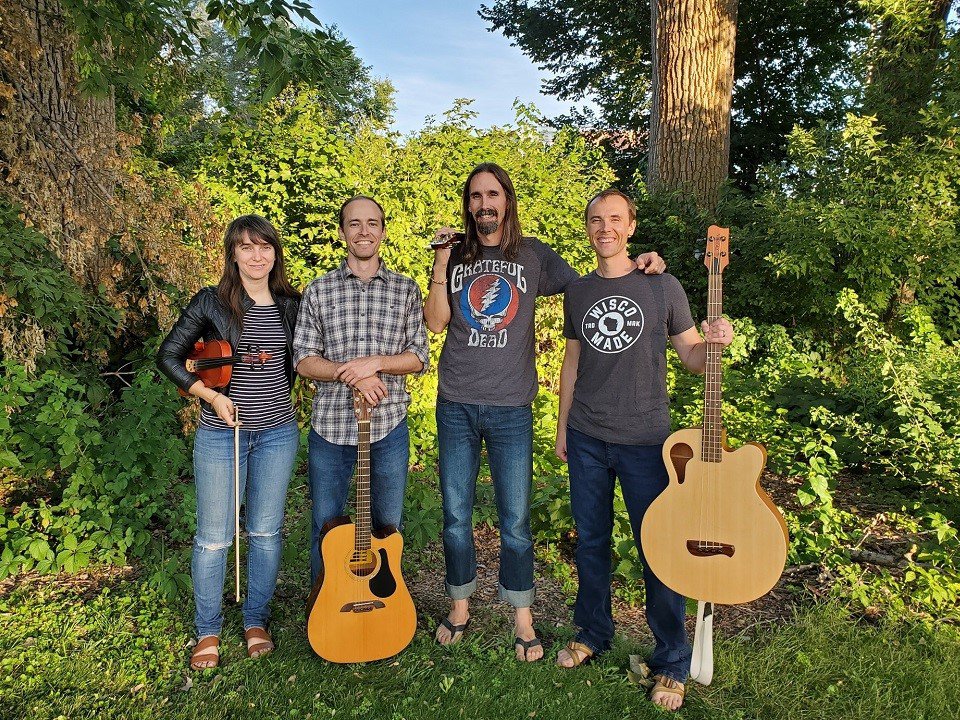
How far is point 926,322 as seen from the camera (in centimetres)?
573

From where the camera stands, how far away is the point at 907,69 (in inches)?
323

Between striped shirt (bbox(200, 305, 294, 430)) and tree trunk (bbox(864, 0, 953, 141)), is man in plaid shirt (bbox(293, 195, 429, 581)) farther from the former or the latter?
tree trunk (bbox(864, 0, 953, 141))

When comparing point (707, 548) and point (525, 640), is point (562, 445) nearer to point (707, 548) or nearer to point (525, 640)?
point (707, 548)

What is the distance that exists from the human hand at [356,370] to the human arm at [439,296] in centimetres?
33

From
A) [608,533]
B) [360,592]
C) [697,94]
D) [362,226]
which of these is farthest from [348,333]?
[697,94]

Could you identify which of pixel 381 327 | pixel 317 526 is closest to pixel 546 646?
pixel 317 526

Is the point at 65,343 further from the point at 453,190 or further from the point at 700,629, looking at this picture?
the point at 700,629

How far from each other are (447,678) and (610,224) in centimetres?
210

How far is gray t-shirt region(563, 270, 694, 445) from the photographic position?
2854 millimetres

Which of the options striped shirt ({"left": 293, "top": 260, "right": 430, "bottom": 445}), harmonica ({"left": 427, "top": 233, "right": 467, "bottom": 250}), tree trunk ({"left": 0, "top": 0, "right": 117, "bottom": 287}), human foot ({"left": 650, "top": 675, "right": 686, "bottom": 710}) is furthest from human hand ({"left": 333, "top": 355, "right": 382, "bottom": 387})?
tree trunk ({"left": 0, "top": 0, "right": 117, "bottom": 287})

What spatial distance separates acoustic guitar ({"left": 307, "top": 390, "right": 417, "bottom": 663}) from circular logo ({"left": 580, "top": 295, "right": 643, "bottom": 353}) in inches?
40.8

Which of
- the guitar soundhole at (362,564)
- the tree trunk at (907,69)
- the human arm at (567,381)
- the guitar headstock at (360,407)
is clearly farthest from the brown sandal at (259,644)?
the tree trunk at (907,69)

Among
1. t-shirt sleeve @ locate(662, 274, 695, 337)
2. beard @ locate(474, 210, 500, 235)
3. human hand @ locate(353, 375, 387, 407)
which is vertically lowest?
human hand @ locate(353, 375, 387, 407)

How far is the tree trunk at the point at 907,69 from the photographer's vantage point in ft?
25.7
